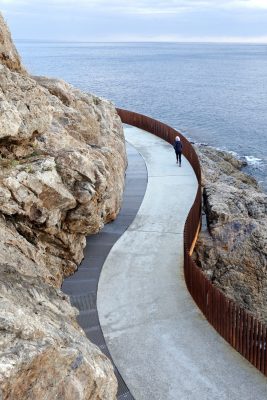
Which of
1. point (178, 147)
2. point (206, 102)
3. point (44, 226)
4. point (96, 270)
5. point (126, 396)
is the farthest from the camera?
point (206, 102)

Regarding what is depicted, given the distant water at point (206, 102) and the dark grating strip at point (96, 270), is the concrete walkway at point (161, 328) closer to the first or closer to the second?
the dark grating strip at point (96, 270)

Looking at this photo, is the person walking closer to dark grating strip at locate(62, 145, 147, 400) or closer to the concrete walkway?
dark grating strip at locate(62, 145, 147, 400)

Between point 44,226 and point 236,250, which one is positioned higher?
point 44,226

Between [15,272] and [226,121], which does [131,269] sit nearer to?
[15,272]

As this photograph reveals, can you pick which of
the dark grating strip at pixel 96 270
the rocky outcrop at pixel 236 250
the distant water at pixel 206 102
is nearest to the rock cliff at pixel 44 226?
the dark grating strip at pixel 96 270

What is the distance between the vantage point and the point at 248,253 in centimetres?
1584

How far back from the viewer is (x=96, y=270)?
14812 mm

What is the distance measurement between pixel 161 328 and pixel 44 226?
4.18 metres

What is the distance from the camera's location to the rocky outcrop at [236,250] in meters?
14.8

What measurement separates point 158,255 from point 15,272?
8033 mm

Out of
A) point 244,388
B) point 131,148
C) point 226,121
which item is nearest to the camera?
point 244,388

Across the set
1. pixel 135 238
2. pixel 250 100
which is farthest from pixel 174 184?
pixel 250 100

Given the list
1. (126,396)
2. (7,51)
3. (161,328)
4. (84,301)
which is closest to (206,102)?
(7,51)

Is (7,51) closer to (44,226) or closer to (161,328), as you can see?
(44,226)
